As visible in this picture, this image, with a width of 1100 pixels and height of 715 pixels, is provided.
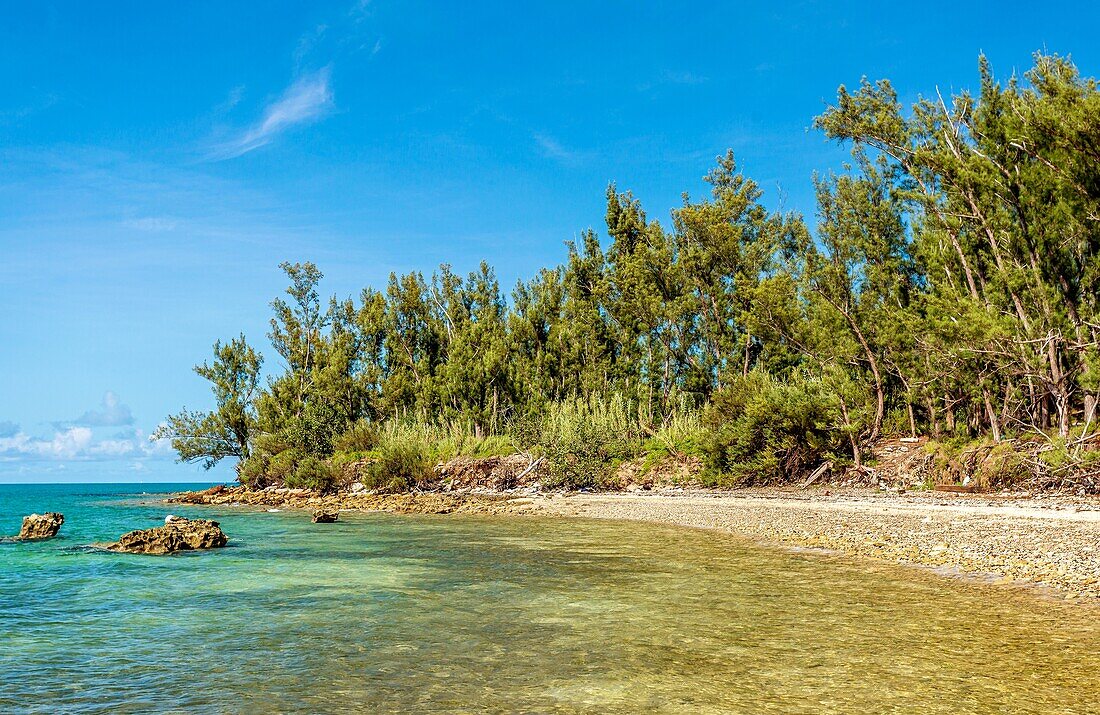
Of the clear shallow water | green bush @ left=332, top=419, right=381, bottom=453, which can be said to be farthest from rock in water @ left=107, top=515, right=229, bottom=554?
green bush @ left=332, top=419, right=381, bottom=453

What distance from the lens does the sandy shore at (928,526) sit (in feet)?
36.6

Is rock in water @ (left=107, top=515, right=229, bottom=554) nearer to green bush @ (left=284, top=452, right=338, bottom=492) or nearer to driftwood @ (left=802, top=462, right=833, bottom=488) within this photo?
driftwood @ (left=802, top=462, right=833, bottom=488)

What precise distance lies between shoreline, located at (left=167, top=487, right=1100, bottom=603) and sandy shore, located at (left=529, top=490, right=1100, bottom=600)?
19 mm

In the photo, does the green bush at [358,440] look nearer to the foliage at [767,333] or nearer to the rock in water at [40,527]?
the foliage at [767,333]

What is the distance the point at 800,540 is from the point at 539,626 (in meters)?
8.62

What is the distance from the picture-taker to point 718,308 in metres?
41.7

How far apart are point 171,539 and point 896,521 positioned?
17.3 m

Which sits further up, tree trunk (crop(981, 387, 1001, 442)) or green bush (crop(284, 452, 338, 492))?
tree trunk (crop(981, 387, 1001, 442))

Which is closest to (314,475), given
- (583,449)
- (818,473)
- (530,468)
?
(530,468)

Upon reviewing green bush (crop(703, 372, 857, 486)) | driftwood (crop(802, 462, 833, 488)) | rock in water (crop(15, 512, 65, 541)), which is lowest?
rock in water (crop(15, 512, 65, 541))

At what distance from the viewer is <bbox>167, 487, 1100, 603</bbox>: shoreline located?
1123cm

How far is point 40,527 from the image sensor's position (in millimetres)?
22938

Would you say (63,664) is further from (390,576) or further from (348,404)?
(348,404)

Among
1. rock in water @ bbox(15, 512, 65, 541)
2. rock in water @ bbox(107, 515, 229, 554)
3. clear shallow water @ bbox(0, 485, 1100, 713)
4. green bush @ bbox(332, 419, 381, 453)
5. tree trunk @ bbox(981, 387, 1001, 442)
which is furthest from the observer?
green bush @ bbox(332, 419, 381, 453)
